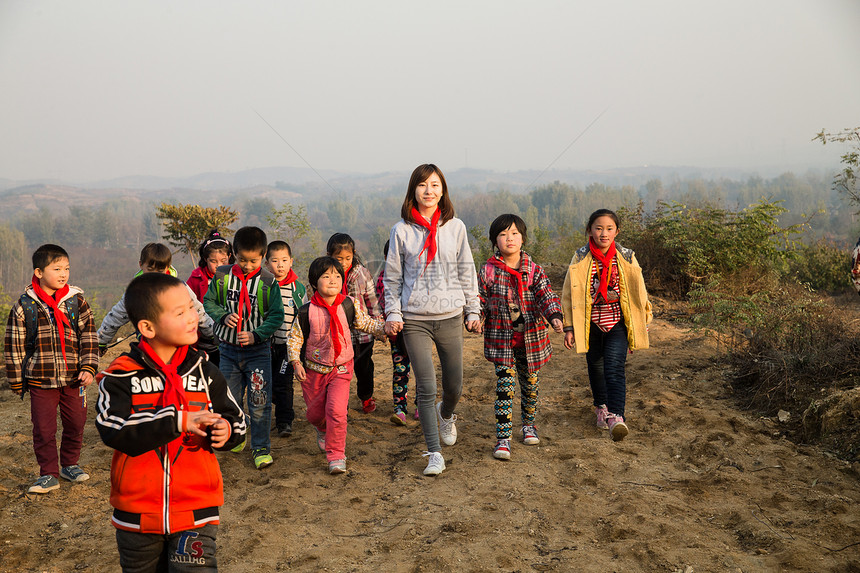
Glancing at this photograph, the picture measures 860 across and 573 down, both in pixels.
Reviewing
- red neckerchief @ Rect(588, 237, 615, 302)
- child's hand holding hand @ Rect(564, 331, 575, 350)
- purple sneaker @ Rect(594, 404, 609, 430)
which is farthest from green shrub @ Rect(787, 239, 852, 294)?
child's hand holding hand @ Rect(564, 331, 575, 350)

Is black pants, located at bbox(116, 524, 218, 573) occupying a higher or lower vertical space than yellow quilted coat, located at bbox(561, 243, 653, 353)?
lower

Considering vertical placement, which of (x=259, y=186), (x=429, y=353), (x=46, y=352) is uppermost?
(x=259, y=186)

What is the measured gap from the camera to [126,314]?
440cm

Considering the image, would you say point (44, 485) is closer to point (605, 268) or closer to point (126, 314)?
point (126, 314)

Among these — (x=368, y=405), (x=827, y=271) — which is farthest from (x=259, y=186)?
(x=368, y=405)

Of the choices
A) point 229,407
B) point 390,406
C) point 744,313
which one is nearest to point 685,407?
point 744,313

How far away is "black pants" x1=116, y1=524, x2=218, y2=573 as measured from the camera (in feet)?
7.39

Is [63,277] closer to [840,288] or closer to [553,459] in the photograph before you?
[553,459]

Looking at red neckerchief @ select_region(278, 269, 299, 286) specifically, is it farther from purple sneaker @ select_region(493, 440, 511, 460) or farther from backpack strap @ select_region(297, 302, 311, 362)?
purple sneaker @ select_region(493, 440, 511, 460)

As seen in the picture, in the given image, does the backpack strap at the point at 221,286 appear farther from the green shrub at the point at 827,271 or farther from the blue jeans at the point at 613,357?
the green shrub at the point at 827,271

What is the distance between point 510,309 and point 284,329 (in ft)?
6.52

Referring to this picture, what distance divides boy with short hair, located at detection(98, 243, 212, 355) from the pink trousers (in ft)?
2.89

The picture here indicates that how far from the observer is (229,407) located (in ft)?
7.99

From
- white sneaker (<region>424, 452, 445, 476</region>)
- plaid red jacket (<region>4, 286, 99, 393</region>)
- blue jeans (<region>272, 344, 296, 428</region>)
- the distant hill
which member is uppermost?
the distant hill
